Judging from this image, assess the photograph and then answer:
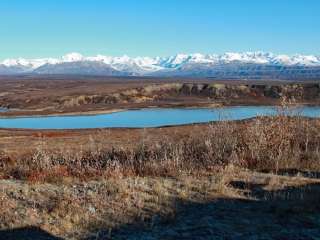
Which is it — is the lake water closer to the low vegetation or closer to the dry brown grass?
the dry brown grass

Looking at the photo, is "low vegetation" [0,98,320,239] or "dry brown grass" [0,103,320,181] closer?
"low vegetation" [0,98,320,239]

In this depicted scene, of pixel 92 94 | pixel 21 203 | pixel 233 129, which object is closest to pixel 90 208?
pixel 21 203

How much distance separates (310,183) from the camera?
1177 centimetres

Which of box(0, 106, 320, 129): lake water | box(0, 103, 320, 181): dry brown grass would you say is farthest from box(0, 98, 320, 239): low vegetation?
box(0, 106, 320, 129): lake water

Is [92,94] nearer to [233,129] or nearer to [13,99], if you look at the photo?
[13,99]

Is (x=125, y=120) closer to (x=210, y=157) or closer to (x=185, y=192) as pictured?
(x=210, y=157)

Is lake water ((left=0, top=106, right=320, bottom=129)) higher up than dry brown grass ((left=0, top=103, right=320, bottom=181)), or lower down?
lower down

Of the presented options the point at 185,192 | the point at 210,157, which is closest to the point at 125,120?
the point at 210,157

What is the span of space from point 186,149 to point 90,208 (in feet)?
21.1

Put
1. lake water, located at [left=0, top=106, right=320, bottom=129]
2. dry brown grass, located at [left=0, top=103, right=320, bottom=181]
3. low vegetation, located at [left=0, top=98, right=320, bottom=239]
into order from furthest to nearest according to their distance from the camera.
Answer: lake water, located at [left=0, top=106, right=320, bottom=129] < dry brown grass, located at [left=0, top=103, right=320, bottom=181] < low vegetation, located at [left=0, top=98, right=320, bottom=239]

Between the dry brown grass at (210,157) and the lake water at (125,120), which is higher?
the dry brown grass at (210,157)

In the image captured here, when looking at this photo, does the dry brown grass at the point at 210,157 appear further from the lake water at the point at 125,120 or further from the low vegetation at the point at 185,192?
the lake water at the point at 125,120

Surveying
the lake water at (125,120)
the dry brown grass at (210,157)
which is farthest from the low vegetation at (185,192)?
the lake water at (125,120)

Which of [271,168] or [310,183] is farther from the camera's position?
[271,168]
